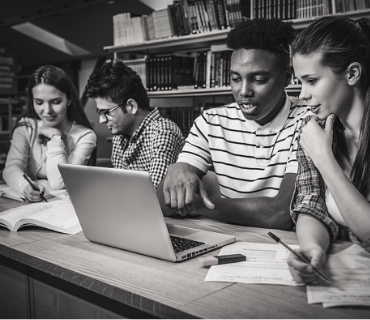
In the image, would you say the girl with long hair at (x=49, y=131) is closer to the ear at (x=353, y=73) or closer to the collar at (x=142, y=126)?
the collar at (x=142, y=126)

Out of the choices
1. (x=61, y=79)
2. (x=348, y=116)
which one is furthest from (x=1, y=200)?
(x=348, y=116)

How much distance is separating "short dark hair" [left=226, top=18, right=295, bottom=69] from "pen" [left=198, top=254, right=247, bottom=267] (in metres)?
0.86

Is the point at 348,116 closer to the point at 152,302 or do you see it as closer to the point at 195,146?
the point at 195,146

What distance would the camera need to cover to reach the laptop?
0.97m

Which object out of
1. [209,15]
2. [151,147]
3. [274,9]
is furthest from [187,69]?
[151,147]

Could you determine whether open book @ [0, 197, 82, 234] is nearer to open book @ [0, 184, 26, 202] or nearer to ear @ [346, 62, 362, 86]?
open book @ [0, 184, 26, 202]

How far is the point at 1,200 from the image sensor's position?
190cm

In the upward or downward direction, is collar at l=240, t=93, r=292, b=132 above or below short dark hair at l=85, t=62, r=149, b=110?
below

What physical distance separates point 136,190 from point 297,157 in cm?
58

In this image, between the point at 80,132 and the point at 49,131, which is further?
the point at 80,132

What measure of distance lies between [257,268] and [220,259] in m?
0.09

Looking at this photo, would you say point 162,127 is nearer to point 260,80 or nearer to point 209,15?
point 260,80

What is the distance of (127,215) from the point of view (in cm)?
103

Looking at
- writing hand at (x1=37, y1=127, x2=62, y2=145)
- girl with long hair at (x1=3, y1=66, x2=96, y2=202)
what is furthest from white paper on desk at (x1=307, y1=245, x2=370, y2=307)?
writing hand at (x1=37, y1=127, x2=62, y2=145)
